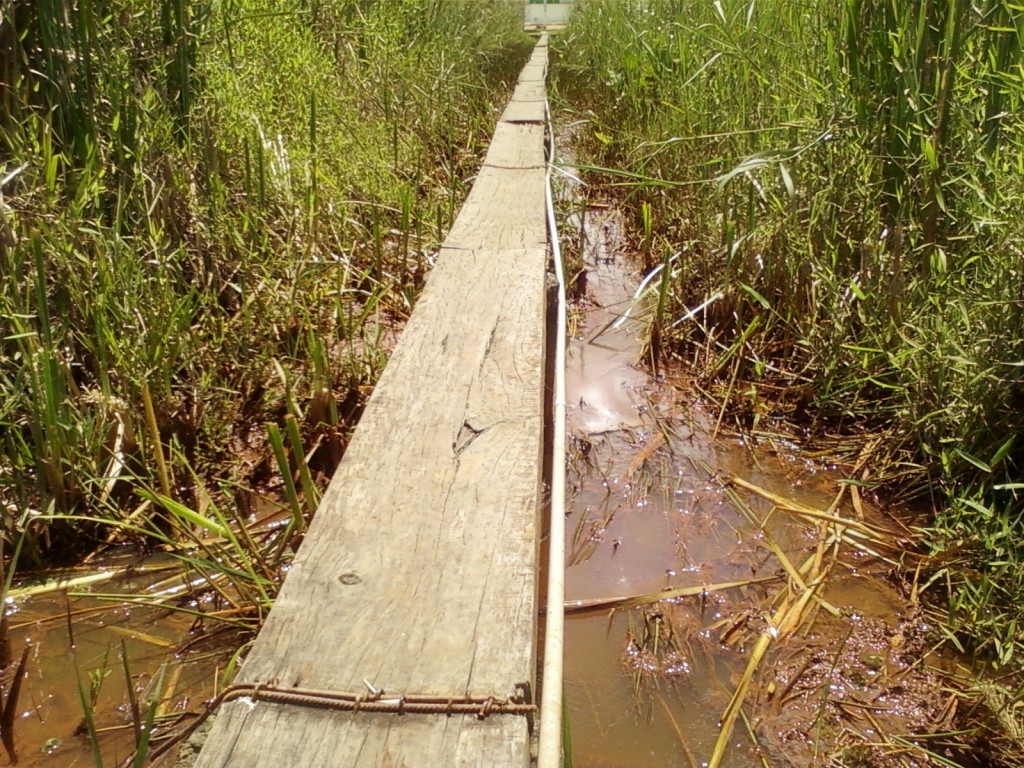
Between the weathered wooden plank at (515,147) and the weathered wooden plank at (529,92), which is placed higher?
the weathered wooden plank at (529,92)

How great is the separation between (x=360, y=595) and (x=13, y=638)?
93 centimetres

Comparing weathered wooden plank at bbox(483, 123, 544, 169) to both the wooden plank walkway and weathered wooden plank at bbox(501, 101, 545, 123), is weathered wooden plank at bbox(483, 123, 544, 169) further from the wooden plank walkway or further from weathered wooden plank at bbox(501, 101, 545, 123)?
the wooden plank walkway

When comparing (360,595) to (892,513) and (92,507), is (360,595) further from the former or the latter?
(892,513)

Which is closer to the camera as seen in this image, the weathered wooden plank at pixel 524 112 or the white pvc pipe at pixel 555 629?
the white pvc pipe at pixel 555 629

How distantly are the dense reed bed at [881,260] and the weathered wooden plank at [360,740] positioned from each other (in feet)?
3.84

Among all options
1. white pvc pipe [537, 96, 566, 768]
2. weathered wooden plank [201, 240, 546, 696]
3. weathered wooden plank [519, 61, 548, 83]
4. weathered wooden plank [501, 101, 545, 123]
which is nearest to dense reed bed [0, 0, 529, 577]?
weathered wooden plank [201, 240, 546, 696]

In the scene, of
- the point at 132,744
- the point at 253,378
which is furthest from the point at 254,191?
the point at 132,744

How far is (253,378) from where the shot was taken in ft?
8.35

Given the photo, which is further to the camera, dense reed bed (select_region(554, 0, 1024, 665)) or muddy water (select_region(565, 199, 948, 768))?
dense reed bed (select_region(554, 0, 1024, 665))

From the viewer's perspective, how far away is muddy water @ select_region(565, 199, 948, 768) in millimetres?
1686

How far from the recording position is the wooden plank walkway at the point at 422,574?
3.57 feet

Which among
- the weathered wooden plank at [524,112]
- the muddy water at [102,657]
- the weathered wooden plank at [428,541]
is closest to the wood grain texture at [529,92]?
the weathered wooden plank at [524,112]

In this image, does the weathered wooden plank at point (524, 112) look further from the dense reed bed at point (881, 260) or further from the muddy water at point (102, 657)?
the muddy water at point (102, 657)

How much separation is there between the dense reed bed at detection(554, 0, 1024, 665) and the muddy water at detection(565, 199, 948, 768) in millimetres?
156
